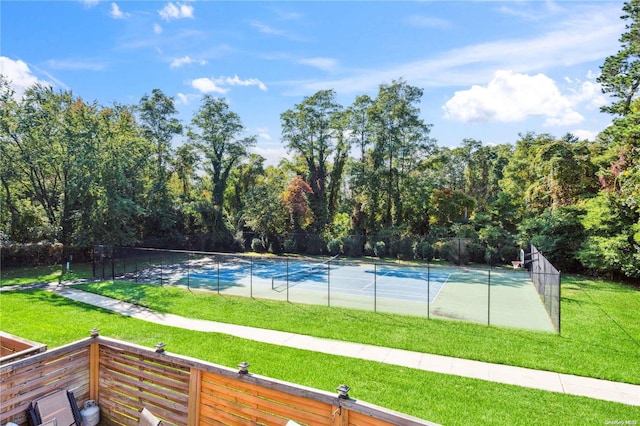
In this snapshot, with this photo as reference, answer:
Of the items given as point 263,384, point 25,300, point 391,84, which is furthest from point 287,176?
point 263,384

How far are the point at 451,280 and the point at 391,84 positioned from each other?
19279mm

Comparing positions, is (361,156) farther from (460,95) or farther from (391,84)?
(460,95)

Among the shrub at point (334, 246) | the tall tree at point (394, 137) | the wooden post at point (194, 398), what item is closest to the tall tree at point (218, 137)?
the shrub at point (334, 246)

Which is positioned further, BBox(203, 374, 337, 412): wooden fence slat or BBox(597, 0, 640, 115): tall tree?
BBox(597, 0, 640, 115): tall tree

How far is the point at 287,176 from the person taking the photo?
37.4 metres

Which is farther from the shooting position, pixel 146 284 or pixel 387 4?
pixel 146 284

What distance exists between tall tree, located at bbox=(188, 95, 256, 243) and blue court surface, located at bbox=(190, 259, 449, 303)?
11.0 metres

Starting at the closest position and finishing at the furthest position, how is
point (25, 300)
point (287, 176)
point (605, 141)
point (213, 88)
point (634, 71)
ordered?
1. point (25, 300)
2. point (634, 71)
3. point (605, 141)
4. point (213, 88)
5. point (287, 176)

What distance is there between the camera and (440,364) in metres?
8.51

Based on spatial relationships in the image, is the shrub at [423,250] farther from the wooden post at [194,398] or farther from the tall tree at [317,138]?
the wooden post at [194,398]

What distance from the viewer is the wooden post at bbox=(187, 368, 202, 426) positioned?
13.4ft

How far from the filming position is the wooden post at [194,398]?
4.08 m

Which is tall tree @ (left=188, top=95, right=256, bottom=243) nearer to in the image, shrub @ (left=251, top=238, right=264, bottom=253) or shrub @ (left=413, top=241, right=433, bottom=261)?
shrub @ (left=251, top=238, right=264, bottom=253)

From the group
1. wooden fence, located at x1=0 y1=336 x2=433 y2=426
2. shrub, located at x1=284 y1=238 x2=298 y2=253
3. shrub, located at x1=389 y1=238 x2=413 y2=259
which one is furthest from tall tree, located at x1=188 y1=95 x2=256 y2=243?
wooden fence, located at x1=0 y1=336 x2=433 y2=426
